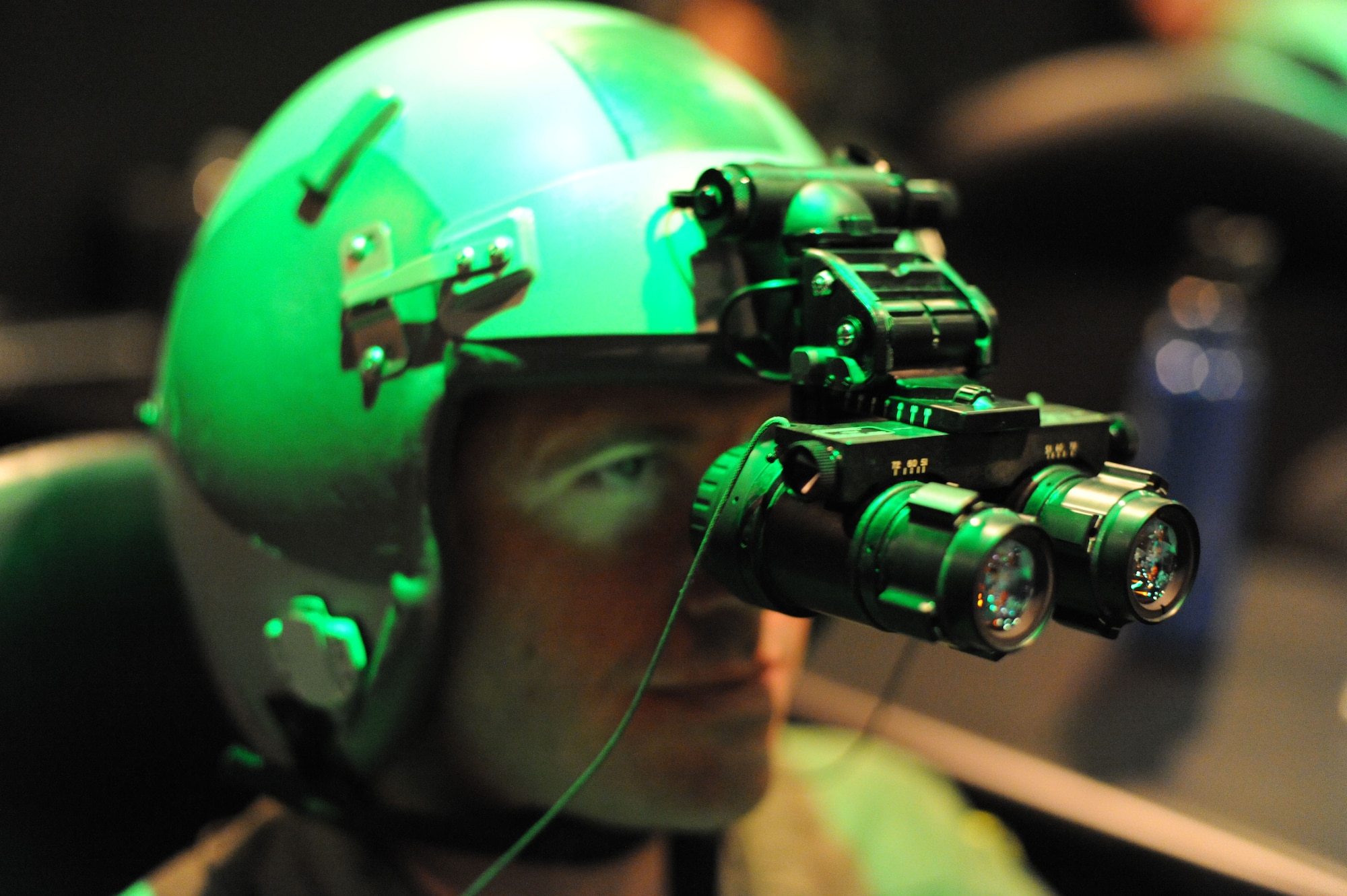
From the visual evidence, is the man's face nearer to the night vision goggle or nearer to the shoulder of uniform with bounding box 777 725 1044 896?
the night vision goggle

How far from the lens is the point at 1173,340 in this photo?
4.64 ft

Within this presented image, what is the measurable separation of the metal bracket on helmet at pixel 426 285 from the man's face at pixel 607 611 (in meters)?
0.07

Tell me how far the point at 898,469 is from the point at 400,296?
1.23 feet

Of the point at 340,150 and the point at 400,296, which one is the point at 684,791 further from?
the point at 340,150

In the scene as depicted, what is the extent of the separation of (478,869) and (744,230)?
0.57 meters

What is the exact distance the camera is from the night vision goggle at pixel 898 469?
0.56 meters

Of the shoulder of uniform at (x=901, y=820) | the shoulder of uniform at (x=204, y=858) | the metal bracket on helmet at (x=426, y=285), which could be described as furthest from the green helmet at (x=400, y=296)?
the shoulder of uniform at (x=901, y=820)

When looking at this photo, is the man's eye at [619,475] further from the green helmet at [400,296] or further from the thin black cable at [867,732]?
the thin black cable at [867,732]

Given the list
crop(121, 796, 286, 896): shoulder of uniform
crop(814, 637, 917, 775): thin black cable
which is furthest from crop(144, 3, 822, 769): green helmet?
crop(814, 637, 917, 775): thin black cable

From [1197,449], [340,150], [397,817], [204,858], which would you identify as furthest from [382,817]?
[1197,449]

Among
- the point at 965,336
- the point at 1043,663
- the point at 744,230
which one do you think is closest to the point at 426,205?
the point at 744,230

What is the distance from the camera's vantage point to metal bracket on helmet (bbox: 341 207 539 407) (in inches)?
29.5

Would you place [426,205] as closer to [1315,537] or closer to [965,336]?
[965,336]

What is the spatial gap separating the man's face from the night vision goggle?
0.36 feet
